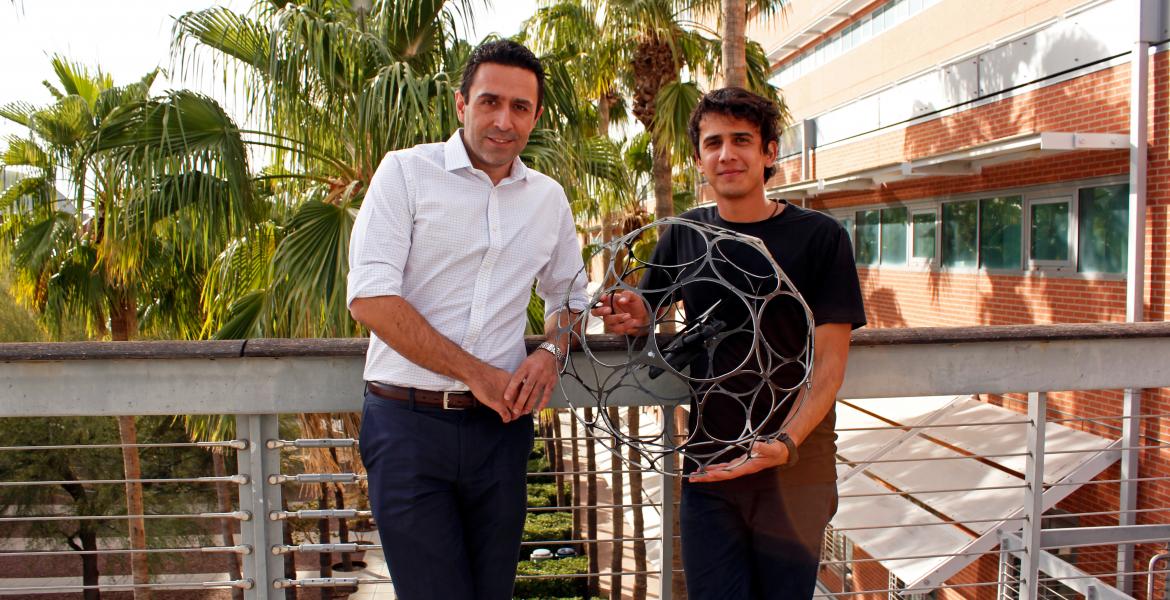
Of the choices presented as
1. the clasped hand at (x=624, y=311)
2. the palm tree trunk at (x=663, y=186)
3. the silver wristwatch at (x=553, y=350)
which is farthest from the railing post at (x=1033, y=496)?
the palm tree trunk at (x=663, y=186)

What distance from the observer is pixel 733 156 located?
1.94 m

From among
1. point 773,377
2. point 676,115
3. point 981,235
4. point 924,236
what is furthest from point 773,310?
point 924,236

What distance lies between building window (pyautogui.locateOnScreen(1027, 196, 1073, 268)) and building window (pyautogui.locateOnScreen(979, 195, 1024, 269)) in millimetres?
256

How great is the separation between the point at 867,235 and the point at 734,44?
9.02m

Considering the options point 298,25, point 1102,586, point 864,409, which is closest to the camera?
point 1102,586

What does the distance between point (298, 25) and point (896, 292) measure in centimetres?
1103

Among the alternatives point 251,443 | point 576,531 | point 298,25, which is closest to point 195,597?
point 576,531

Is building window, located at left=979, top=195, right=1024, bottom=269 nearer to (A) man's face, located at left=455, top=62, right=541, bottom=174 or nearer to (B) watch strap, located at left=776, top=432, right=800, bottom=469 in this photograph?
(B) watch strap, located at left=776, top=432, right=800, bottom=469

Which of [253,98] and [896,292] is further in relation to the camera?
[896,292]

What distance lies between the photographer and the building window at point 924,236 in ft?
42.1

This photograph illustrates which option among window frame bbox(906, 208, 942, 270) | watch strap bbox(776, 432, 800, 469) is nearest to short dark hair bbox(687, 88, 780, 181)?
watch strap bbox(776, 432, 800, 469)

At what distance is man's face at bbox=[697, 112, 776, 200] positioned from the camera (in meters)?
1.94

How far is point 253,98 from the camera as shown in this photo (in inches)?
251

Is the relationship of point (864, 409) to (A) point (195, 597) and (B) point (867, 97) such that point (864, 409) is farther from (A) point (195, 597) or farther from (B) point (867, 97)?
(A) point (195, 597)
